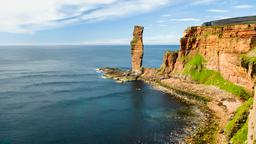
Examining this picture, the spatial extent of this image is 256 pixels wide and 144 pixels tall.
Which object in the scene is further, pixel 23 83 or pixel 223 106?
pixel 23 83

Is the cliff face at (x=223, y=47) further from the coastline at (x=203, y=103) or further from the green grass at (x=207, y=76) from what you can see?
the coastline at (x=203, y=103)

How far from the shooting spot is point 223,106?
89.9 m

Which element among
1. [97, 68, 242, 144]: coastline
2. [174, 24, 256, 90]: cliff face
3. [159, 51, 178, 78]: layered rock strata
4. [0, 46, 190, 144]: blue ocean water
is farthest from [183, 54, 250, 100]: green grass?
[0, 46, 190, 144]: blue ocean water

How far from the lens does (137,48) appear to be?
15412 centimetres

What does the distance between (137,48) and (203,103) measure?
6658 centimetres

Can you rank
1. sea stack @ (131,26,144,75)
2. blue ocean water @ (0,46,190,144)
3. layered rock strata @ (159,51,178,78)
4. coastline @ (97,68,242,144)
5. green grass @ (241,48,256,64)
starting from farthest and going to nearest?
sea stack @ (131,26,144,75) → layered rock strata @ (159,51,178,78) → green grass @ (241,48,256,64) → coastline @ (97,68,242,144) → blue ocean water @ (0,46,190,144)

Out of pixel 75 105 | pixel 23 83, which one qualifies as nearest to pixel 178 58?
pixel 75 105

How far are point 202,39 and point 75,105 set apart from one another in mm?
63978

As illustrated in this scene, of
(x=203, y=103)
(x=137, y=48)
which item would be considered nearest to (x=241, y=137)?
(x=203, y=103)

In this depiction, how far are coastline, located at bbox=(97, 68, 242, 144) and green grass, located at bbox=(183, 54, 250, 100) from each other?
2.39m

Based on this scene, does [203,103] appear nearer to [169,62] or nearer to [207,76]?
[207,76]

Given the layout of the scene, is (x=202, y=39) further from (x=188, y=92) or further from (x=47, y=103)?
(x=47, y=103)

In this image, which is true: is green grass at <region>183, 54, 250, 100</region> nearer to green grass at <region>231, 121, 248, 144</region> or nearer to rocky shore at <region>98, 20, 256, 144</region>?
rocky shore at <region>98, 20, 256, 144</region>

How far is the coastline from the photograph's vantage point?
2635 inches
